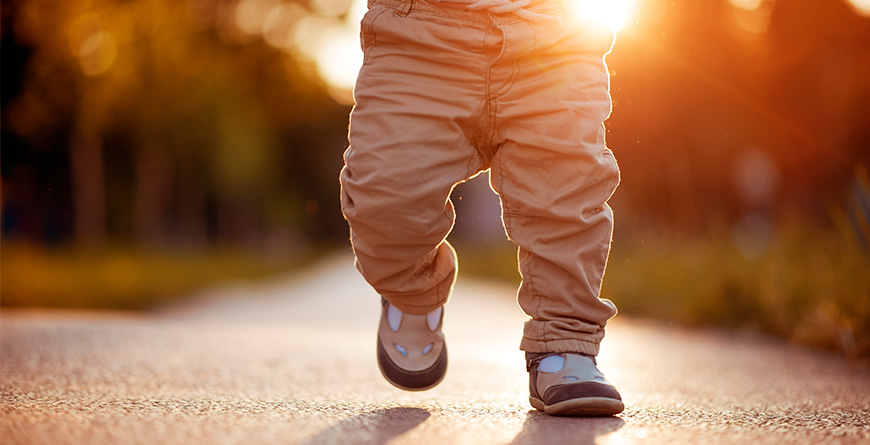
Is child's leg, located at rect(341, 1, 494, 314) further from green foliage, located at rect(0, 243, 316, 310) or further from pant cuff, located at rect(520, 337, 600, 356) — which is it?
green foliage, located at rect(0, 243, 316, 310)

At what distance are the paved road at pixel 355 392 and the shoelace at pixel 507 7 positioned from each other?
38.0 inches

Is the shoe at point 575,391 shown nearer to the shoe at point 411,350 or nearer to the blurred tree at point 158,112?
the shoe at point 411,350

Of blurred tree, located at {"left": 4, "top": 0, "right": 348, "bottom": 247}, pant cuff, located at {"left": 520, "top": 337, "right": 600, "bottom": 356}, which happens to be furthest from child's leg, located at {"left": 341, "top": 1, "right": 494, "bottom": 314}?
blurred tree, located at {"left": 4, "top": 0, "right": 348, "bottom": 247}

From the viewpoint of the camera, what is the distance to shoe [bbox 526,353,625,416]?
202 centimetres

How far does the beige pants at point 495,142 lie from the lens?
2.12 metres

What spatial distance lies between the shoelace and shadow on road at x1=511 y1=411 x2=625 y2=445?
962 mm

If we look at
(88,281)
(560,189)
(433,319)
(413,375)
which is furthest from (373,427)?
(88,281)

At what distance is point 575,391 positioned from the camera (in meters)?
2.03

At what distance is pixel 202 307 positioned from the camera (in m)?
9.48

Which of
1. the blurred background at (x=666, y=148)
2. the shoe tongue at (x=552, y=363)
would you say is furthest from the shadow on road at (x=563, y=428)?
the blurred background at (x=666, y=148)

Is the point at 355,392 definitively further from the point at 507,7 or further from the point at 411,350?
the point at 507,7

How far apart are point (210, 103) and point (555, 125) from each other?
763 inches

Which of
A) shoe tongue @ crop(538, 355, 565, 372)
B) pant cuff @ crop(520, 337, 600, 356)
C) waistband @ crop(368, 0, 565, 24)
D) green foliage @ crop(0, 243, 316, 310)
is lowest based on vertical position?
green foliage @ crop(0, 243, 316, 310)

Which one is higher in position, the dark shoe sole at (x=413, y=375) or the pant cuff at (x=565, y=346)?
the pant cuff at (x=565, y=346)
